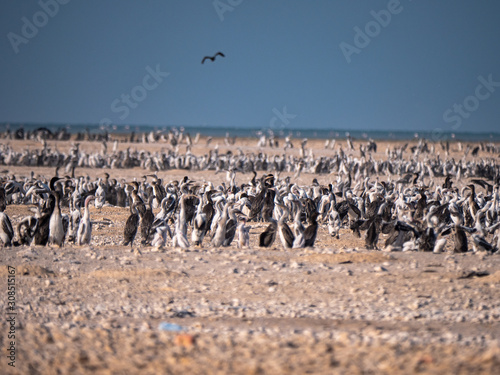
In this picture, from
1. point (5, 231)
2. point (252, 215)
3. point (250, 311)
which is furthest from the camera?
point (252, 215)

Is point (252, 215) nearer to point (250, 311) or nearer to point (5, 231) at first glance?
point (5, 231)

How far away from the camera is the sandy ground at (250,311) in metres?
6.19

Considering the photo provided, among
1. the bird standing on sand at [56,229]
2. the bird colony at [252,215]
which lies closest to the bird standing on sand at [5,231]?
the bird colony at [252,215]

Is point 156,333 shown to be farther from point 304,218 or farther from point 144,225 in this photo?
point 304,218

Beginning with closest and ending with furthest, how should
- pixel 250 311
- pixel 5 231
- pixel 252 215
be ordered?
pixel 250 311
pixel 5 231
pixel 252 215

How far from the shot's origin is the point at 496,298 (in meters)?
9.33

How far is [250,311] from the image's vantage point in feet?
27.9

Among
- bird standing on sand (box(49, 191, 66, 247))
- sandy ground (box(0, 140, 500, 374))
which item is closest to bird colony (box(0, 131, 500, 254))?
bird standing on sand (box(49, 191, 66, 247))

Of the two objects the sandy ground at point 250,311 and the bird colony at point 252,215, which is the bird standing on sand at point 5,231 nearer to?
the bird colony at point 252,215

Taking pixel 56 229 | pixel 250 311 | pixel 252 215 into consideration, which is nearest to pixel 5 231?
pixel 56 229

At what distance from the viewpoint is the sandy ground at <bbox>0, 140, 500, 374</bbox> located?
6.19 metres

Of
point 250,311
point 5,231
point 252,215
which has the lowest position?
point 250,311

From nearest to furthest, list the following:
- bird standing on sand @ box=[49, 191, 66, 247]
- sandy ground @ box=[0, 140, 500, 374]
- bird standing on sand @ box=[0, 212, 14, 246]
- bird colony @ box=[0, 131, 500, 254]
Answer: sandy ground @ box=[0, 140, 500, 374]
bird standing on sand @ box=[0, 212, 14, 246]
bird standing on sand @ box=[49, 191, 66, 247]
bird colony @ box=[0, 131, 500, 254]

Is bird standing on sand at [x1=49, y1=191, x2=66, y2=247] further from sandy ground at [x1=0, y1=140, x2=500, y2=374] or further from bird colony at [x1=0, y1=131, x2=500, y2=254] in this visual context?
sandy ground at [x1=0, y1=140, x2=500, y2=374]
